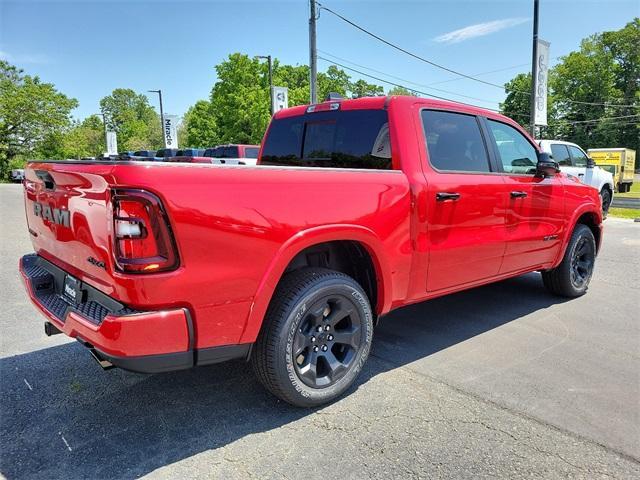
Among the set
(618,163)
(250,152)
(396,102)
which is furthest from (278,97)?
(618,163)

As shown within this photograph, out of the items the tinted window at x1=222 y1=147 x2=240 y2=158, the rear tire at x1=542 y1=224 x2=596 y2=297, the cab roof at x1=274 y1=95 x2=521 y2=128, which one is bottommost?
the rear tire at x1=542 y1=224 x2=596 y2=297

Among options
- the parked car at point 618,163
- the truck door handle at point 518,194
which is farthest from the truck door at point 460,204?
the parked car at point 618,163

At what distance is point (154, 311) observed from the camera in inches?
85.2

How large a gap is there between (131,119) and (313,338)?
10060 centimetres

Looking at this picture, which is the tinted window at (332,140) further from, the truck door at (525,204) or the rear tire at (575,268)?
the rear tire at (575,268)

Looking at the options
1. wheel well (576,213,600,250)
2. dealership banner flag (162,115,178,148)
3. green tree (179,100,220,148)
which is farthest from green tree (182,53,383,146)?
wheel well (576,213,600,250)

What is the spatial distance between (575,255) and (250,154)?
13906 millimetres

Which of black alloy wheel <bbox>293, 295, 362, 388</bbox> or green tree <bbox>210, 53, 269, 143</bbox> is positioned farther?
green tree <bbox>210, 53, 269, 143</bbox>

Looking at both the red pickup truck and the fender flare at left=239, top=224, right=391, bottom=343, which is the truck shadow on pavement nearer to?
the red pickup truck

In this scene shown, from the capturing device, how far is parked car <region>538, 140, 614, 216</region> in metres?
11.6

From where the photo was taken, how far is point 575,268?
5258 millimetres

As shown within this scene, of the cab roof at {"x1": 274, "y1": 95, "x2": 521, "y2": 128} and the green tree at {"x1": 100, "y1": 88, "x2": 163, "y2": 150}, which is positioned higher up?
the green tree at {"x1": 100, "y1": 88, "x2": 163, "y2": 150}

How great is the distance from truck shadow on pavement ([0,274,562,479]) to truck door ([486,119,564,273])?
96cm

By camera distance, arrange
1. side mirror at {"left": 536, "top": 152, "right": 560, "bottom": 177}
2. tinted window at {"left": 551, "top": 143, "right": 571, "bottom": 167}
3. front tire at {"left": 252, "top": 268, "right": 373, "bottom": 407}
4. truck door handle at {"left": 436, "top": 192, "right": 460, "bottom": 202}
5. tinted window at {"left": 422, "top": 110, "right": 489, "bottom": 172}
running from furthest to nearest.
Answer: tinted window at {"left": 551, "top": 143, "right": 571, "bottom": 167} < side mirror at {"left": 536, "top": 152, "right": 560, "bottom": 177} < tinted window at {"left": 422, "top": 110, "right": 489, "bottom": 172} < truck door handle at {"left": 436, "top": 192, "right": 460, "bottom": 202} < front tire at {"left": 252, "top": 268, "right": 373, "bottom": 407}
